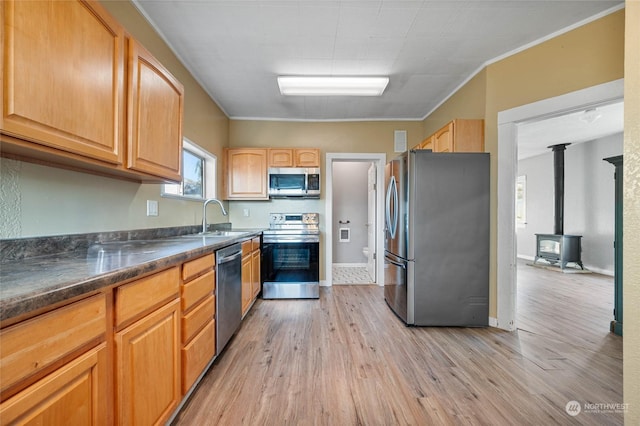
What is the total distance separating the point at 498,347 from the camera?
2166mm

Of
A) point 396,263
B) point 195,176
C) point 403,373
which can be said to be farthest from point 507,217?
point 195,176

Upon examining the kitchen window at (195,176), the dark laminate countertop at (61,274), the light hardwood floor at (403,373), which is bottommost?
the light hardwood floor at (403,373)

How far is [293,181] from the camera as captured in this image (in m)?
3.75

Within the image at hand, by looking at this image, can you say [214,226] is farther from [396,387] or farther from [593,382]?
[593,382]

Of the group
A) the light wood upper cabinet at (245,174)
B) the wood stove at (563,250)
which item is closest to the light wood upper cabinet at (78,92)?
the light wood upper cabinet at (245,174)

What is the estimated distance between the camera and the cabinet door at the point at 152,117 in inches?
Result: 55.6

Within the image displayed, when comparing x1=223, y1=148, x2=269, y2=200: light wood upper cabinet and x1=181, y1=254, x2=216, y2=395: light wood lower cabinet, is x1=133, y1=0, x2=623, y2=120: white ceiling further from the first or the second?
x1=181, y1=254, x2=216, y2=395: light wood lower cabinet

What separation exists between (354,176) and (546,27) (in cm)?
390

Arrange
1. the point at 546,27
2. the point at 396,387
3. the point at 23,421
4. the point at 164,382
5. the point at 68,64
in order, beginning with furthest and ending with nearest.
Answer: the point at 546,27, the point at 396,387, the point at 164,382, the point at 68,64, the point at 23,421

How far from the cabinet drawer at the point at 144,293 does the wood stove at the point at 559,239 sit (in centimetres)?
687

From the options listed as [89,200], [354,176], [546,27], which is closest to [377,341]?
[89,200]

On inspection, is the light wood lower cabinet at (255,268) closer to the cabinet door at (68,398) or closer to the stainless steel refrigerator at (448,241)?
the stainless steel refrigerator at (448,241)

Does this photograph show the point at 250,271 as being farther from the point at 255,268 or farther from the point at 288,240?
the point at 288,240

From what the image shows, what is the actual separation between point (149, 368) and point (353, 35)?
265cm
